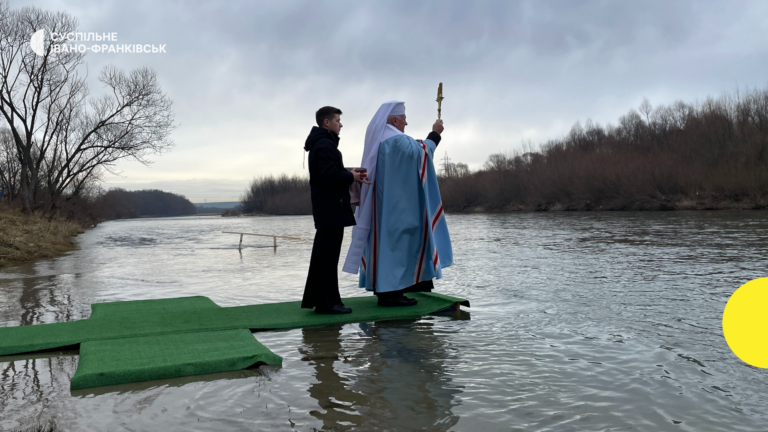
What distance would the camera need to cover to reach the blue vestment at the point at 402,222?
600 centimetres

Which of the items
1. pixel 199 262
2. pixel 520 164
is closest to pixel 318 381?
pixel 199 262

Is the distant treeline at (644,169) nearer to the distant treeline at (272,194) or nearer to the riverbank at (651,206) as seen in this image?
the riverbank at (651,206)

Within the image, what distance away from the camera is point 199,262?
48.7 ft

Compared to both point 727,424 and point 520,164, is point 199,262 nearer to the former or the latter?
point 727,424

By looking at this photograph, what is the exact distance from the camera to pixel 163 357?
408 centimetres

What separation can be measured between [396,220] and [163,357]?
272 cm

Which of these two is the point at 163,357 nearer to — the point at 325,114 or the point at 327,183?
the point at 327,183

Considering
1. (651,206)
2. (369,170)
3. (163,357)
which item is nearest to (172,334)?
(163,357)

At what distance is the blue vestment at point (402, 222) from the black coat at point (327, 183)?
448 millimetres

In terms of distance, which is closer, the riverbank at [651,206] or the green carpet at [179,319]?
the green carpet at [179,319]

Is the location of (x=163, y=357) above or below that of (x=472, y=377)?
above

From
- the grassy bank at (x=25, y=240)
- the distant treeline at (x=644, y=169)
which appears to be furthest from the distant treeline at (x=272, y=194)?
the grassy bank at (x=25, y=240)

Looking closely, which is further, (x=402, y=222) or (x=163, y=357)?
(x=402, y=222)

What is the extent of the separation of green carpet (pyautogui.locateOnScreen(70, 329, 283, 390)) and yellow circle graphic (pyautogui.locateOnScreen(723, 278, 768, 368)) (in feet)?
8.97
